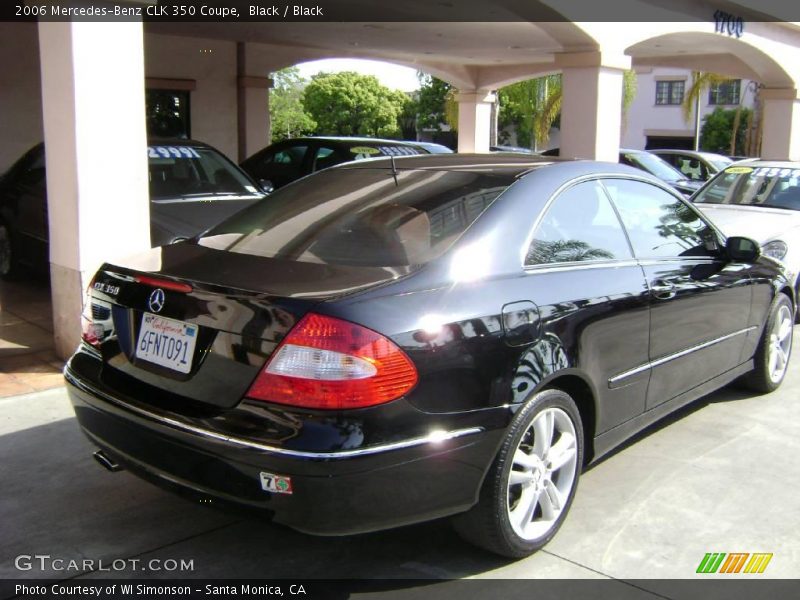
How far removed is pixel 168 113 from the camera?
14609mm

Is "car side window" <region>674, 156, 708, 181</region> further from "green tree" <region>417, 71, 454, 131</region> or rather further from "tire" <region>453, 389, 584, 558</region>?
"green tree" <region>417, 71, 454, 131</region>

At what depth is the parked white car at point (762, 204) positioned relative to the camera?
7.07 metres

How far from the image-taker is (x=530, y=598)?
120 inches

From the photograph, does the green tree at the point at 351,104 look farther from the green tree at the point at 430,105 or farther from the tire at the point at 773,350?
the tire at the point at 773,350

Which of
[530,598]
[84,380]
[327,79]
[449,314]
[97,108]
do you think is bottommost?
[530,598]

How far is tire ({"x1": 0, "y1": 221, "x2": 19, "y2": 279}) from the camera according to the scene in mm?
8422

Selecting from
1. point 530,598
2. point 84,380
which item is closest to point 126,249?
point 84,380

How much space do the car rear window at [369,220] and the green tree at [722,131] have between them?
132ft

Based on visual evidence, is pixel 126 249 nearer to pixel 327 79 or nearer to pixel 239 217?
pixel 239 217

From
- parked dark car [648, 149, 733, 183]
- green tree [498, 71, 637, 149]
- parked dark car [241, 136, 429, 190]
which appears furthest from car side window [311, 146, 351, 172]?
green tree [498, 71, 637, 149]

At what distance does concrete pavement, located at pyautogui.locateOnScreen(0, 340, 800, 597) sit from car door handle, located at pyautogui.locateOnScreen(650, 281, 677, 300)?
2.98 feet

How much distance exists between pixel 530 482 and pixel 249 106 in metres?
13.3

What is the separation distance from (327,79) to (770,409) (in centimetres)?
6158

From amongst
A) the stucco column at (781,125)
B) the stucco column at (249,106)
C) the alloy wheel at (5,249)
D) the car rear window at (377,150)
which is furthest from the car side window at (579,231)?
the stucco column at (781,125)
